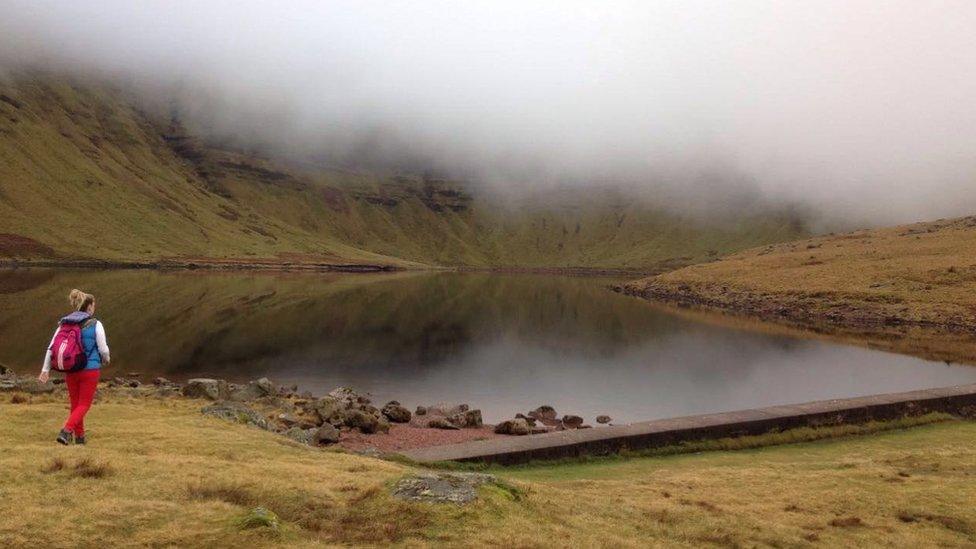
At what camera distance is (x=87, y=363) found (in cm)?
1336

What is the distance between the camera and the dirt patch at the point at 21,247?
549 ft

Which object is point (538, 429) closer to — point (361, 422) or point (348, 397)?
point (361, 422)

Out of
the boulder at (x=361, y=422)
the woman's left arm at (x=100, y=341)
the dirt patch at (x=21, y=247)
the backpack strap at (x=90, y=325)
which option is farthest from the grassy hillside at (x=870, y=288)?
the dirt patch at (x=21, y=247)

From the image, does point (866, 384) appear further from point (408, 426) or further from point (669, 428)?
point (408, 426)

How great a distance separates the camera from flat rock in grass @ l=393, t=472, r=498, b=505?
35.4 feet

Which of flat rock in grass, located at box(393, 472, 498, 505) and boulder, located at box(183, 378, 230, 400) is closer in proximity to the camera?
flat rock in grass, located at box(393, 472, 498, 505)

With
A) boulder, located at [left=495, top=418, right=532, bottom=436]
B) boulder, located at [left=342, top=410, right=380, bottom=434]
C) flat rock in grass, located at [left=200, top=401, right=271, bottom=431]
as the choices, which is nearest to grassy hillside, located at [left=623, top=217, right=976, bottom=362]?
boulder, located at [left=495, top=418, right=532, bottom=436]

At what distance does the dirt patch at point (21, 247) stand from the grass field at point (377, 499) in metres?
188

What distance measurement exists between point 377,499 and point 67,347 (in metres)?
7.44

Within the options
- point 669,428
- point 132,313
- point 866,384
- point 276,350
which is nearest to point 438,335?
point 276,350

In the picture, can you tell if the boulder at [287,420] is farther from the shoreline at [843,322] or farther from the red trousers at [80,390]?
the shoreline at [843,322]

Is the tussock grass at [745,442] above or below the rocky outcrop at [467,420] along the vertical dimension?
below

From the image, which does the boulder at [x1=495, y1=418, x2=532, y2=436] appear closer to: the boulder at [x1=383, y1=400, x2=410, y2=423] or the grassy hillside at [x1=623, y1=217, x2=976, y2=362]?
the boulder at [x1=383, y1=400, x2=410, y2=423]

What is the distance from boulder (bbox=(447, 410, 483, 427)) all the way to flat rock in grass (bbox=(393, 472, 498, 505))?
67.0 feet
